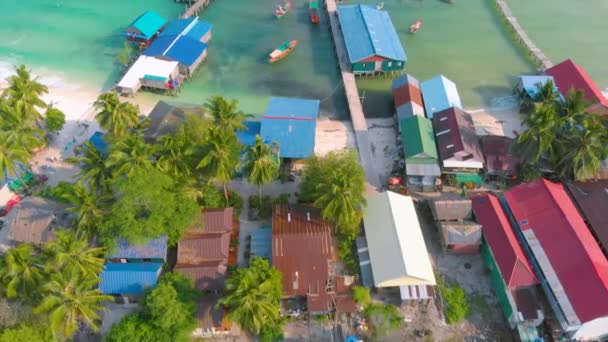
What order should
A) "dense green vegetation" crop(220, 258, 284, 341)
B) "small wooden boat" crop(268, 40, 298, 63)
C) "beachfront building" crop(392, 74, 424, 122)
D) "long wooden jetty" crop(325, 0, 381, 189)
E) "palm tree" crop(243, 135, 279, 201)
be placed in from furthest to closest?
1. "small wooden boat" crop(268, 40, 298, 63)
2. "beachfront building" crop(392, 74, 424, 122)
3. "long wooden jetty" crop(325, 0, 381, 189)
4. "palm tree" crop(243, 135, 279, 201)
5. "dense green vegetation" crop(220, 258, 284, 341)

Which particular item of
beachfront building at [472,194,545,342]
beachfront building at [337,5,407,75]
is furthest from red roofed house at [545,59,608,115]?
beachfront building at [472,194,545,342]

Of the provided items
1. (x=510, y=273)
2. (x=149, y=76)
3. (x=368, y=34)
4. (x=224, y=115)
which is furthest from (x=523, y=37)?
(x=149, y=76)

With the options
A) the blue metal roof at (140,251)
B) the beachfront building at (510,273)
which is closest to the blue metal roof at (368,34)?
the beachfront building at (510,273)

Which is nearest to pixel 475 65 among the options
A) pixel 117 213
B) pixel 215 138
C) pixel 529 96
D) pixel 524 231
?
pixel 529 96

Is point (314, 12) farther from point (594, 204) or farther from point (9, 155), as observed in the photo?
point (594, 204)

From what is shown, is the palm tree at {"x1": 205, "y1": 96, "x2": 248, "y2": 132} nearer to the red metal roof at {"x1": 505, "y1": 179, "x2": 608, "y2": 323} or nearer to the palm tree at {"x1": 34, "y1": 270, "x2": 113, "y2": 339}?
the palm tree at {"x1": 34, "y1": 270, "x2": 113, "y2": 339}

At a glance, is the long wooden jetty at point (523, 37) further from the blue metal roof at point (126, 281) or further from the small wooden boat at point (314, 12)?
the blue metal roof at point (126, 281)
